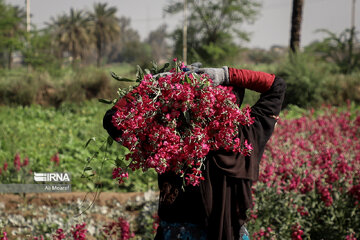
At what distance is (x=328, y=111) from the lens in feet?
31.1

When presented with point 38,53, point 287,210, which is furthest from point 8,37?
point 287,210

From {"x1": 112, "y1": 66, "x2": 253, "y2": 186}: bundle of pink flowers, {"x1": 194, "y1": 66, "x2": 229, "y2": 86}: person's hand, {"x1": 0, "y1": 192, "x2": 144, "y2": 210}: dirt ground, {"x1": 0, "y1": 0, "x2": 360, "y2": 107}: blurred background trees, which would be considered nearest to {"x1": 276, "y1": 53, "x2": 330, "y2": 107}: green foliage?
{"x1": 0, "y1": 0, "x2": 360, "y2": 107}: blurred background trees

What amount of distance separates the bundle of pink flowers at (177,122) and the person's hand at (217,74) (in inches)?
3.0

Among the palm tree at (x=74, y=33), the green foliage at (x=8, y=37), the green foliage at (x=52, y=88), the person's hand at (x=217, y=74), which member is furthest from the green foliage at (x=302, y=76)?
the palm tree at (x=74, y=33)

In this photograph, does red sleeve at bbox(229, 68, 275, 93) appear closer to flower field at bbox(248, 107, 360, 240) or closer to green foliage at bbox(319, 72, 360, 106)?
flower field at bbox(248, 107, 360, 240)

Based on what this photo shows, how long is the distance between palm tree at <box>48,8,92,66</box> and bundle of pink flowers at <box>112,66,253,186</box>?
54.2 meters

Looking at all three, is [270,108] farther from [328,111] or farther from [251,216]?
[328,111]

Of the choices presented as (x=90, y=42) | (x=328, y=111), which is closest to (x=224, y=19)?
(x=328, y=111)

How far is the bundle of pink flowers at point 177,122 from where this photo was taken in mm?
1854

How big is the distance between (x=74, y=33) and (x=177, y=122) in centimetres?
5569

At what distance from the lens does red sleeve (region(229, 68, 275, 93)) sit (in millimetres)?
2111

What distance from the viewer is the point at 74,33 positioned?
54.2 meters

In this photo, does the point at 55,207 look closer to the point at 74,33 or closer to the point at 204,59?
the point at 204,59

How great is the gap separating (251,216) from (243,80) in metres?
1.90
